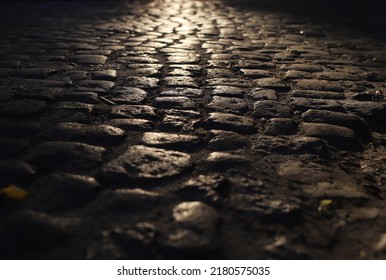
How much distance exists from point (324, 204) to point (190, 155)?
2.45 ft

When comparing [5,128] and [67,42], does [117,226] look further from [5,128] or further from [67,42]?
[67,42]

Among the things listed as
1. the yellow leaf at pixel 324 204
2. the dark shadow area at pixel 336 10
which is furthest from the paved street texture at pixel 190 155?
the dark shadow area at pixel 336 10

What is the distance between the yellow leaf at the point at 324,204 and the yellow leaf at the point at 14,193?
4.21ft

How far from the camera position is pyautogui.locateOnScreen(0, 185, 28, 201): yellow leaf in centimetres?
179

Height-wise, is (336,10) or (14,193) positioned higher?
(336,10)

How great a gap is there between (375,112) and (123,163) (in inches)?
76.1

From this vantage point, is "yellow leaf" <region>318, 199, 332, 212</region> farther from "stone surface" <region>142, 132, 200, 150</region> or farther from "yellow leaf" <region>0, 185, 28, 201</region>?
"yellow leaf" <region>0, 185, 28, 201</region>

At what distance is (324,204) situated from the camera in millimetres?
Result: 1858

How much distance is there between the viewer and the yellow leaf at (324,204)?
183cm

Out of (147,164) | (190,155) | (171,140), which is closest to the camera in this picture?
(147,164)

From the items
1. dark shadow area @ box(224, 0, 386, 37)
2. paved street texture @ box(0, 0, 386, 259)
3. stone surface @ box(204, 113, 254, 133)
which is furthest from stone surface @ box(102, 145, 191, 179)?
dark shadow area @ box(224, 0, 386, 37)

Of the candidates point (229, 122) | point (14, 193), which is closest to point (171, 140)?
point (229, 122)

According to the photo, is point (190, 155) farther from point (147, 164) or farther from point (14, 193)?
point (14, 193)

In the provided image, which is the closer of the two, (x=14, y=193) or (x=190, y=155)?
(x=14, y=193)
